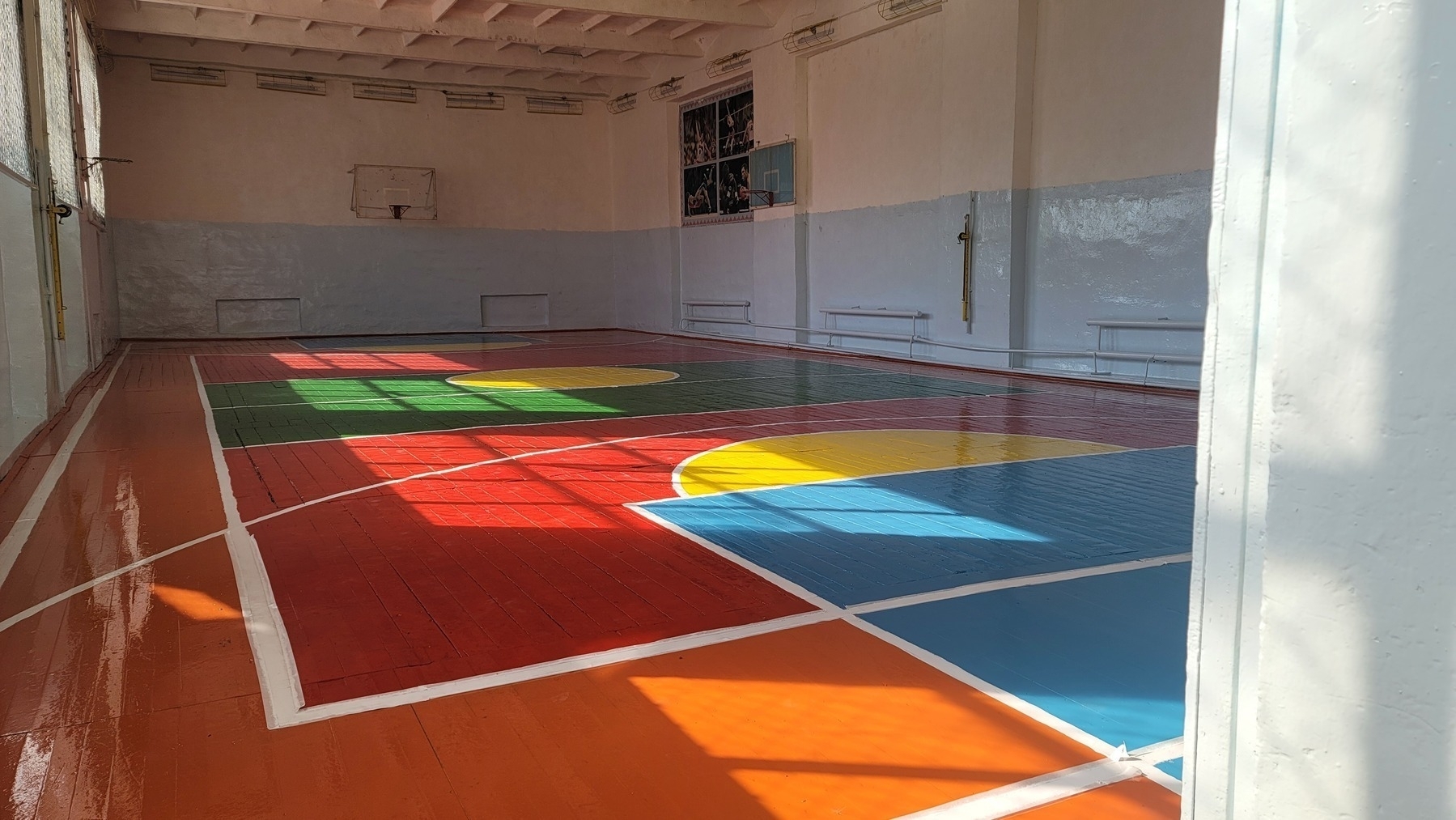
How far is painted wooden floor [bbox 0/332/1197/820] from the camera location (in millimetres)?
2174

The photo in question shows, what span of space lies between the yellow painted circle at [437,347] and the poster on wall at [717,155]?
12.0 feet

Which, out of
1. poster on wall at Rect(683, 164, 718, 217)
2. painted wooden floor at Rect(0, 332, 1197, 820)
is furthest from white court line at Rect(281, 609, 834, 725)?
poster on wall at Rect(683, 164, 718, 217)

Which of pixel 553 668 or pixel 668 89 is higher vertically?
pixel 668 89

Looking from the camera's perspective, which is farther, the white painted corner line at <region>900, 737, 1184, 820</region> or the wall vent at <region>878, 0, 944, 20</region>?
the wall vent at <region>878, 0, 944, 20</region>

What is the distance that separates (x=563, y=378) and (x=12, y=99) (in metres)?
5.30

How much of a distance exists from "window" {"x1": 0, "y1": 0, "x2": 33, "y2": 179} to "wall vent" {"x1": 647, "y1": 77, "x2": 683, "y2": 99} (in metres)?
10.6

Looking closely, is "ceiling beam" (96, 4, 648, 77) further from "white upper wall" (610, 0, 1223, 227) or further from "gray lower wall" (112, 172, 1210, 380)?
"gray lower wall" (112, 172, 1210, 380)

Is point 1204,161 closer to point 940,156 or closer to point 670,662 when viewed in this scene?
point 940,156

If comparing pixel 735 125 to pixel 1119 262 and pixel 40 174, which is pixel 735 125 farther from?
pixel 40 174

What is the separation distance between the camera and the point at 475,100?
18.0 metres

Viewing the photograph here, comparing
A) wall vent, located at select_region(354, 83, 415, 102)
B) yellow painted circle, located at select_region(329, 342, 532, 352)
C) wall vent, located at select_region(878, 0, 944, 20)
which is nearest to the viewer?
wall vent, located at select_region(878, 0, 944, 20)

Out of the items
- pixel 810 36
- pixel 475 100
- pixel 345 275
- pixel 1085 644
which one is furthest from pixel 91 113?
pixel 1085 644

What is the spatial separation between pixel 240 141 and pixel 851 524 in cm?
1553

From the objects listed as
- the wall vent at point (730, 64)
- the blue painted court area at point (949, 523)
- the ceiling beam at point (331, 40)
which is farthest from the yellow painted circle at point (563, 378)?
the ceiling beam at point (331, 40)
